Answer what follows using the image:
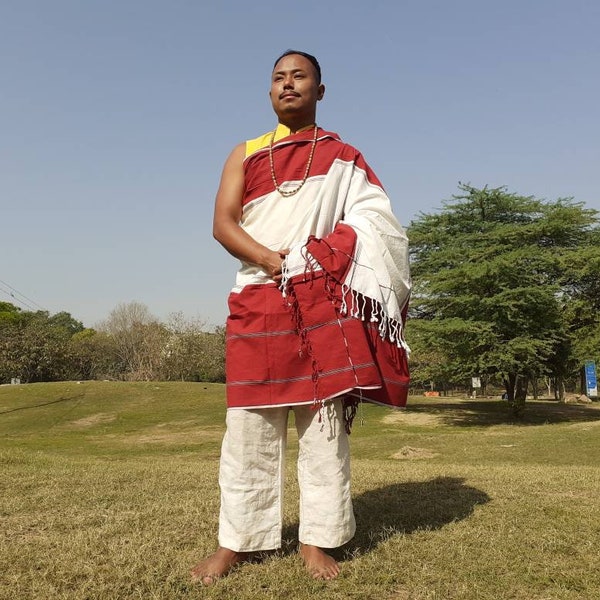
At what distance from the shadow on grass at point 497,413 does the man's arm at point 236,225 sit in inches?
797

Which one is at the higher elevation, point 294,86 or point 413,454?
point 294,86

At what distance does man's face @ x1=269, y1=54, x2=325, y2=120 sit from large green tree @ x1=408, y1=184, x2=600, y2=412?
59.5 feet

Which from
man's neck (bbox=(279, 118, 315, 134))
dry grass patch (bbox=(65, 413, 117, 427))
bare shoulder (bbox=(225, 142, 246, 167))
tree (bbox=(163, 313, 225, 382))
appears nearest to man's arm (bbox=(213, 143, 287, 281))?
bare shoulder (bbox=(225, 142, 246, 167))

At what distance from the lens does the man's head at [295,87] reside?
3.37m

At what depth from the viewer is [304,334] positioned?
3.05 m

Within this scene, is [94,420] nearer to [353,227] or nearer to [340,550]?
[340,550]

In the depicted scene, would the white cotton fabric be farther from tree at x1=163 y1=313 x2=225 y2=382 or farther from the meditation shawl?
tree at x1=163 y1=313 x2=225 y2=382

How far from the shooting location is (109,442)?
64.3ft

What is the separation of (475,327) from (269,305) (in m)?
18.7

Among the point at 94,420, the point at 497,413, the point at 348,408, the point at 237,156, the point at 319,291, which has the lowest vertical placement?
the point at 94,420

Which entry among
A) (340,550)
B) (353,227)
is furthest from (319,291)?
(340,550)

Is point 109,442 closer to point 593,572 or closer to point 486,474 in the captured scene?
point 486,474

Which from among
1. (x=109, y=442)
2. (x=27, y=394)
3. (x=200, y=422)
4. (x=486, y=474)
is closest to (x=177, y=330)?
(x=27, y=394)

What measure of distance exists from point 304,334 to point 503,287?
19.4 m
